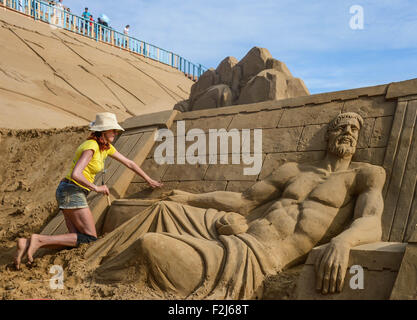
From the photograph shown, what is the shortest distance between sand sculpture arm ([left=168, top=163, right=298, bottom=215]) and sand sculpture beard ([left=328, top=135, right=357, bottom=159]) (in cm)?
42

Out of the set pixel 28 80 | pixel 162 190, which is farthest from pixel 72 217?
pixel 28 80

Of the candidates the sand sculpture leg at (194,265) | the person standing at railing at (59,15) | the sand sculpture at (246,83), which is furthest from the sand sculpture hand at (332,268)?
the person standing at railing at (59,15)

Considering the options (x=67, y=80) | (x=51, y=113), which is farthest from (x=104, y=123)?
(x=67, y=80)

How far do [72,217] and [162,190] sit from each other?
4.10ft

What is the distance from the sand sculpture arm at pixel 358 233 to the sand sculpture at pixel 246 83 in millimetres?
5214

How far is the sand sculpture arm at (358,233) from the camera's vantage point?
3.26 meters

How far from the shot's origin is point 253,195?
474 cm

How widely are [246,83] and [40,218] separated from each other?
18.5 feet

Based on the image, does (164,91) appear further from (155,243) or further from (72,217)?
(155,243)

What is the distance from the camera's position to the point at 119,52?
20.5 meters

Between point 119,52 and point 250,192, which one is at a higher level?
point 119,52

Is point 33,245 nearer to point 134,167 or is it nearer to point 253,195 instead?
point 134,167

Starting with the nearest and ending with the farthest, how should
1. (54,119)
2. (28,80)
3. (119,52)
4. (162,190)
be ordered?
1. (162,190)
2. (54,119)
3. (28,80)
4. (119,52)

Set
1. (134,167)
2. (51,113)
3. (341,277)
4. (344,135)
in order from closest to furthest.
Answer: (341,277) < (344,135) < (134,167) < (51,113)
